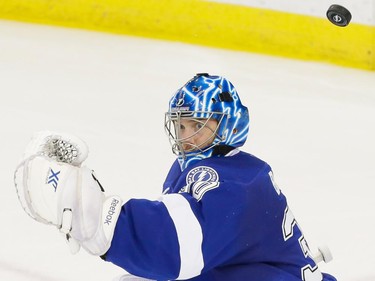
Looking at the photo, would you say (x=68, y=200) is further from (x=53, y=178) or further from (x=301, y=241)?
(x=301, y=241)

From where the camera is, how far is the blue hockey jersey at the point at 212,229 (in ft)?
6.20

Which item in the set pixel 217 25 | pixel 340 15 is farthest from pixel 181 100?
pixel 217 25

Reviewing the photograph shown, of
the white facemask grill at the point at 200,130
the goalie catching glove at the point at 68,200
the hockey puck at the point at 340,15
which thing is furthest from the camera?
the hockey puck at the point at 340,15

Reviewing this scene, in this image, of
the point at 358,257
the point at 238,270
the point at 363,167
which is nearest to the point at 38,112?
the point at 363,167

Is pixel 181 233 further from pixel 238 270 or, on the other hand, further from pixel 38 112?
pixel 38 112

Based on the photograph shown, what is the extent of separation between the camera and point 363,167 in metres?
3.97

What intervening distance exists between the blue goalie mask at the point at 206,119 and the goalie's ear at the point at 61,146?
0.26 meters

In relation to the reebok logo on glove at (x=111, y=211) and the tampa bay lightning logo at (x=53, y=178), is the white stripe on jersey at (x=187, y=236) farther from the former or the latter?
the tampa bay lightning logo at (x=53, y=178)

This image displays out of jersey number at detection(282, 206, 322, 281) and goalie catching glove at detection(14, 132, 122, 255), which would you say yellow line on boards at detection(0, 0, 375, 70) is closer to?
jersey number at detection(282, 206, 322, 281)

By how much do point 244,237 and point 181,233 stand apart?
0.48 feet

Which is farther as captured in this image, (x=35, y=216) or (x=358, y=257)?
(x=358, y=257)

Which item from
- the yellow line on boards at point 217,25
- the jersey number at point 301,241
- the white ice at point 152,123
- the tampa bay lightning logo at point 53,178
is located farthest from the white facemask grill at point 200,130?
the yellow line on boards at point 217,25

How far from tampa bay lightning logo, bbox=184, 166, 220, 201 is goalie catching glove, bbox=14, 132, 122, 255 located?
16 cm

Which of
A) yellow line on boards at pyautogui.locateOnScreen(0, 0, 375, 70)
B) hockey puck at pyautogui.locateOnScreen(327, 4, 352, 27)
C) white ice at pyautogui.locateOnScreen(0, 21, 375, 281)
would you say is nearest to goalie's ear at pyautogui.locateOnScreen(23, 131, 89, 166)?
white ice at pyautogui.locateOnScreen(0, 21, 375, 281)
